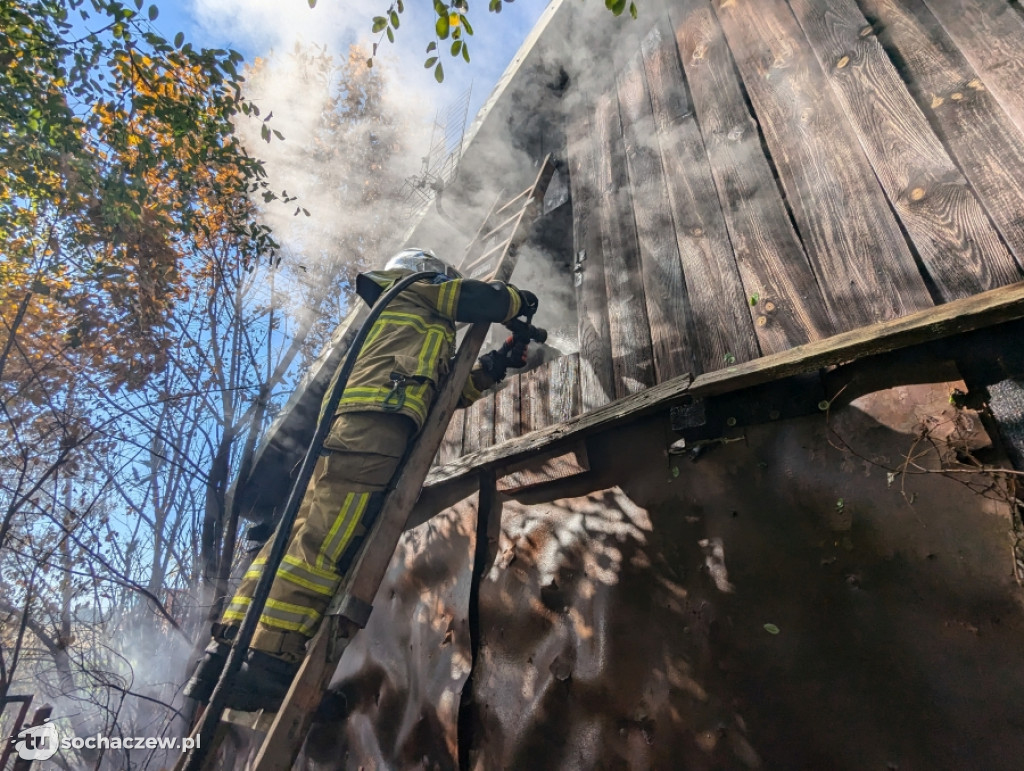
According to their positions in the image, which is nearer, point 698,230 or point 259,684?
point 259,684

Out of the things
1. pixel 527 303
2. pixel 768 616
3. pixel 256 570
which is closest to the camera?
pixel 768 616

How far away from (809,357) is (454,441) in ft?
8.93

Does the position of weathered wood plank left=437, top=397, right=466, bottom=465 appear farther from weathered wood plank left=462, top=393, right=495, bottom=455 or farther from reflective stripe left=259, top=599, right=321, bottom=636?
reflective stripe left=259, top=599, right=321, bottom=636

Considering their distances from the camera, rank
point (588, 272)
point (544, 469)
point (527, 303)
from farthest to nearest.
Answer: point (588, 272) → point (527, 303) → point (544, 469)

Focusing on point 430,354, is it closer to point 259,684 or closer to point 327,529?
point 327,529

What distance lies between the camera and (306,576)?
7.54 ft

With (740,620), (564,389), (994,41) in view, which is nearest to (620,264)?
(564,389)

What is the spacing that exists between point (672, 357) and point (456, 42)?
2073 millimetres

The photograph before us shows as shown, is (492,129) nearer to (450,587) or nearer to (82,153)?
(82,153)

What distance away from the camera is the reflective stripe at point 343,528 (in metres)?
2.37

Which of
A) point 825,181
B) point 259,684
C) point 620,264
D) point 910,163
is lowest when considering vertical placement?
point 259,684

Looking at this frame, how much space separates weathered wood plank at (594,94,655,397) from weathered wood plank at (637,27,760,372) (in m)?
0.32

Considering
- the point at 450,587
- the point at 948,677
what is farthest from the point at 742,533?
the point at 450,587

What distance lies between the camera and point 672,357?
2.70 metres
